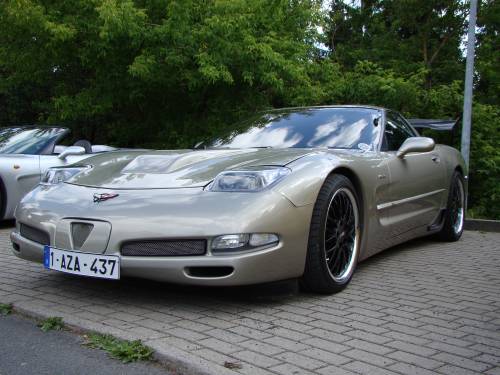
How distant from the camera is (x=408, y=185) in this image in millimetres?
4773

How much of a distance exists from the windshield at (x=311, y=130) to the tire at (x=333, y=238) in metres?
0.65

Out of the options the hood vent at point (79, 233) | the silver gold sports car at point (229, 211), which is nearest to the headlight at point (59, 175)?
the silver gold sports car at point (229, 211)

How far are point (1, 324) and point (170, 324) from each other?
36.6 inches

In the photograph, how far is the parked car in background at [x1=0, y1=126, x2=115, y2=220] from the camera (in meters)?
6.62

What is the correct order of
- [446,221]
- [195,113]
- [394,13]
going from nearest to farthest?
[446,221], [195,113], [394,13]

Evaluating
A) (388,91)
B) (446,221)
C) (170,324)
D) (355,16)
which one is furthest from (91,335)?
(355,16)

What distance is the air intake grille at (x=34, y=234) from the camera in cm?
350

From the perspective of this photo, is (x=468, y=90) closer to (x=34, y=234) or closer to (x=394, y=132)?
(x=394, y=132)

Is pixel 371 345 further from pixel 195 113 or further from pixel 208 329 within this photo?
pixel 195 113

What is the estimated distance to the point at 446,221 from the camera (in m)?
5.91

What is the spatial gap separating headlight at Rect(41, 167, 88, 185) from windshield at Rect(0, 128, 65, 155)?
131 inches

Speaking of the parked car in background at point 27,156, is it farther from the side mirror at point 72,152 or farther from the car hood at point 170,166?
the car hood at point 170,166

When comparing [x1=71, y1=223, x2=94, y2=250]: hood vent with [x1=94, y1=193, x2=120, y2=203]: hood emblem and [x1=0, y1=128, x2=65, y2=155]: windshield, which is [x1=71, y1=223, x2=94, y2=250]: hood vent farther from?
[x1=0, y1=128, x2=65, y2=155]: windshield

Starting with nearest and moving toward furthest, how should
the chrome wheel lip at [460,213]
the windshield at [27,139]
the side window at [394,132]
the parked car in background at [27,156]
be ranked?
the side window at [394,132] → the chrome wheel lip at [460,213] → the parked car in background at [27,156] → the windshield at [27,139]
